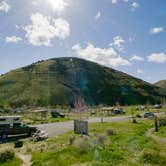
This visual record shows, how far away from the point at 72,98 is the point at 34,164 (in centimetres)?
16705

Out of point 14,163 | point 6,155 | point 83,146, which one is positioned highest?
point 83,146

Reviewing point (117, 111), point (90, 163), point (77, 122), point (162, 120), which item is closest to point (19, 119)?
point (77, 122)

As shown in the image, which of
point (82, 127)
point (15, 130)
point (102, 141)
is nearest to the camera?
point (102, 141)

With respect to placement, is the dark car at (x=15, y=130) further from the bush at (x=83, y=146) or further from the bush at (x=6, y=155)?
the bush at (x=83, y=146)

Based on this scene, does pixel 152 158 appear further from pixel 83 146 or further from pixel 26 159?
pixel 26 159

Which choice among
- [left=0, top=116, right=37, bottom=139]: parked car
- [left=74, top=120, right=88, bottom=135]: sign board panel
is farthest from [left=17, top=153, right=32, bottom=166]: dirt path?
[left=0, top=116, right=37, bottom=139]: parked car

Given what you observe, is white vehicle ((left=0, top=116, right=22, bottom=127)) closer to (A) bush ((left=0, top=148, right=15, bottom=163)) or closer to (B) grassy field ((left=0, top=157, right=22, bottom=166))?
(A) bush ((left=0, top=148, right=15, bottom=163))

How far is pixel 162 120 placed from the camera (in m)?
54.1

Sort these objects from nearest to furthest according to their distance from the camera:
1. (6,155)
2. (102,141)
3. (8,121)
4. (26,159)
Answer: (6,155) < (26,159) < (102,141) < (8,121)

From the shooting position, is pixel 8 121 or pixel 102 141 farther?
pixel 8 121

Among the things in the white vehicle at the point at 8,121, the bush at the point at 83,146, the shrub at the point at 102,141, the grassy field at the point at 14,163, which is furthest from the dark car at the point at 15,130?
the bush at the point at 83,146

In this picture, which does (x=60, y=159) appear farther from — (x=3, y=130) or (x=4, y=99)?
(x=4, y=99)

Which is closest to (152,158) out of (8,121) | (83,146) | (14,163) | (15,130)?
(83,146)

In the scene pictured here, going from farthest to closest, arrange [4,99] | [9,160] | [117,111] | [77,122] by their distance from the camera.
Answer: [4,99] → [117,111] → [77,122] → [9,160]
